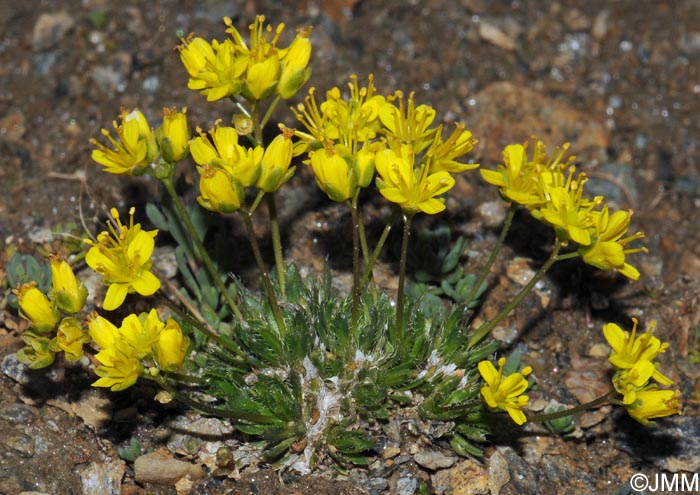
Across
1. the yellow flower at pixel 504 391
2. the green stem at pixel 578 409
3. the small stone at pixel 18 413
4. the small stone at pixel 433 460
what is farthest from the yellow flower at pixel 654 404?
the small stone at pixel 18 413

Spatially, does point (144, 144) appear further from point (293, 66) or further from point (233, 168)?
point (293, 66)

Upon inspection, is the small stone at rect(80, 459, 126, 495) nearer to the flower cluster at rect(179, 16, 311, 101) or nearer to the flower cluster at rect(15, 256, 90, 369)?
the flower cluster at rect(15, 256, 90, 369)

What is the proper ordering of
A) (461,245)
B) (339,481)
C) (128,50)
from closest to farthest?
(339,481), (461,245), (128,50)

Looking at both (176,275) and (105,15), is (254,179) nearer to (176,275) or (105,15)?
(176,275)

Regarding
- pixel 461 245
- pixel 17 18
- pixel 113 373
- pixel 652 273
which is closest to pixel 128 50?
pixel 17 18

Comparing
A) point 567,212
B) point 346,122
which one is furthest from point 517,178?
point 346,122

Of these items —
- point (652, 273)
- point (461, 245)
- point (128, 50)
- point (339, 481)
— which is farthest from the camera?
point (128, 50)

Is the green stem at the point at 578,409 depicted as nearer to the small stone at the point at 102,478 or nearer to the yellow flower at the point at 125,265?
the yellow flower at the point at 125,265

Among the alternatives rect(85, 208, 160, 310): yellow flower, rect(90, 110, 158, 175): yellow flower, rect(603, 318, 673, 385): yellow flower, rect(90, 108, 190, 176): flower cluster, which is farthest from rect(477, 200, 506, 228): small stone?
rect(85, 208, 160, 310): yellow flower
